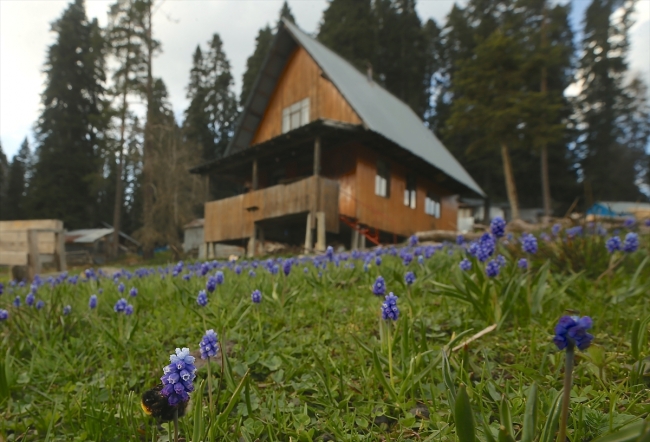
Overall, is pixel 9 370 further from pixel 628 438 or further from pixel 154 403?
pixel 628 438

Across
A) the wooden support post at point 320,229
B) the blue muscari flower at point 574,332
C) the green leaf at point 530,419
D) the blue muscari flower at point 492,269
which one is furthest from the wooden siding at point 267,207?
the blue muscari flower at point 574,332

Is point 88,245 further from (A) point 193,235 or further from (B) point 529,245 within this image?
(B) point 529,245

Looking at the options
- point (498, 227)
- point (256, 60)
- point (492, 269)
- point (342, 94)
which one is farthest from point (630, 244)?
point (256, 60)

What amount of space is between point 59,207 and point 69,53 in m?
14.9

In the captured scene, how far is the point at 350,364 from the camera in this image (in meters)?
2.04

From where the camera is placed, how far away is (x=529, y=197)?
123ft

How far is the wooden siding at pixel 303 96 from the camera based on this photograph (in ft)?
48.9

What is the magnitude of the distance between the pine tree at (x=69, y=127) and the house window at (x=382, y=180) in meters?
30.7

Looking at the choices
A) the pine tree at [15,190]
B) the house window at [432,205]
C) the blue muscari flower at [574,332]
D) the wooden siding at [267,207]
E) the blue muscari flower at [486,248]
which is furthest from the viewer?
the pine tree at [15,190]

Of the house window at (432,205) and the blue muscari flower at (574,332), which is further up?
the house window at (432,205)

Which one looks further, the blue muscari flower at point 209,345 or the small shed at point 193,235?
the small shed at point 193,235

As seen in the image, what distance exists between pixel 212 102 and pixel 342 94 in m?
32.9

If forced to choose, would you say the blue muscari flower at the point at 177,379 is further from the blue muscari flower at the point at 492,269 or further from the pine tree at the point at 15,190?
the pine tree at the point at 15,190

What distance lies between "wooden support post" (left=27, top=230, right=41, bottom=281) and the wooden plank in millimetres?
81
